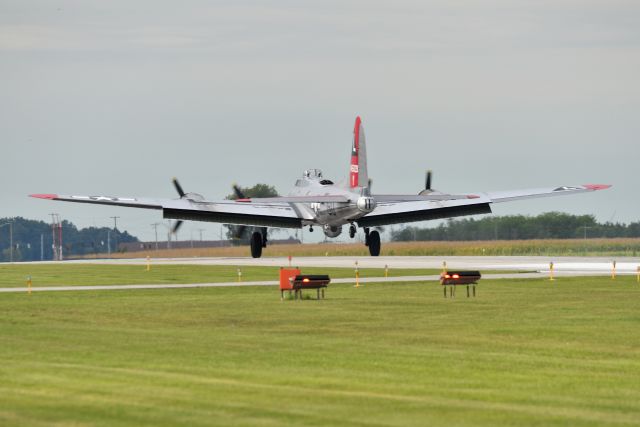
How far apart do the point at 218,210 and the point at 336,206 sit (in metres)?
7.74

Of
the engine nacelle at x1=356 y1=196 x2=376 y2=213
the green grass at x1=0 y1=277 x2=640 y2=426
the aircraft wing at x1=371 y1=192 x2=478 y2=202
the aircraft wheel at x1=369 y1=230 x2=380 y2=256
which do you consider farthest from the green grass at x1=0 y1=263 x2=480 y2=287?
the aircraft wheel at x1=369 y1=230 x2=380 y2=256

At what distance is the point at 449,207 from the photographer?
279 ft

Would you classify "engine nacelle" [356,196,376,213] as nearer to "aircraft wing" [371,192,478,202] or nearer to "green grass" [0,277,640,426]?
"aircraft wing" [371,192,478,202]

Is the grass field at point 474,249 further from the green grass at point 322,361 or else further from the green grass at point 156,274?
the green grass at point 322,361

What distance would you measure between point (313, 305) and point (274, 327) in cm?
831

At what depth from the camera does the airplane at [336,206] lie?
270 ft

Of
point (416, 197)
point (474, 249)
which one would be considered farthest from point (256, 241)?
point (474, 249)

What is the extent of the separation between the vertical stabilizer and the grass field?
2080 cm

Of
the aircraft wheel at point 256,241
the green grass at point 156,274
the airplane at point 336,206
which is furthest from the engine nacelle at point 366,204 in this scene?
the aircraft wheel at point 256,241

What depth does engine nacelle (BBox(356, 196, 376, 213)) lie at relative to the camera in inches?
3172

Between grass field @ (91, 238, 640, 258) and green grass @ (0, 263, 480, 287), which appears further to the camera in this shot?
grass field @ (91, 238, 640, 258)

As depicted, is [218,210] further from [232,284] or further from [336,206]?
[232,284]

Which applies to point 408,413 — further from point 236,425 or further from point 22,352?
point 22,352

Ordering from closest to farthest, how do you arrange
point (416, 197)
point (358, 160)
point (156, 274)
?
point (156, 274), point (416, 197), point (358, 160)
